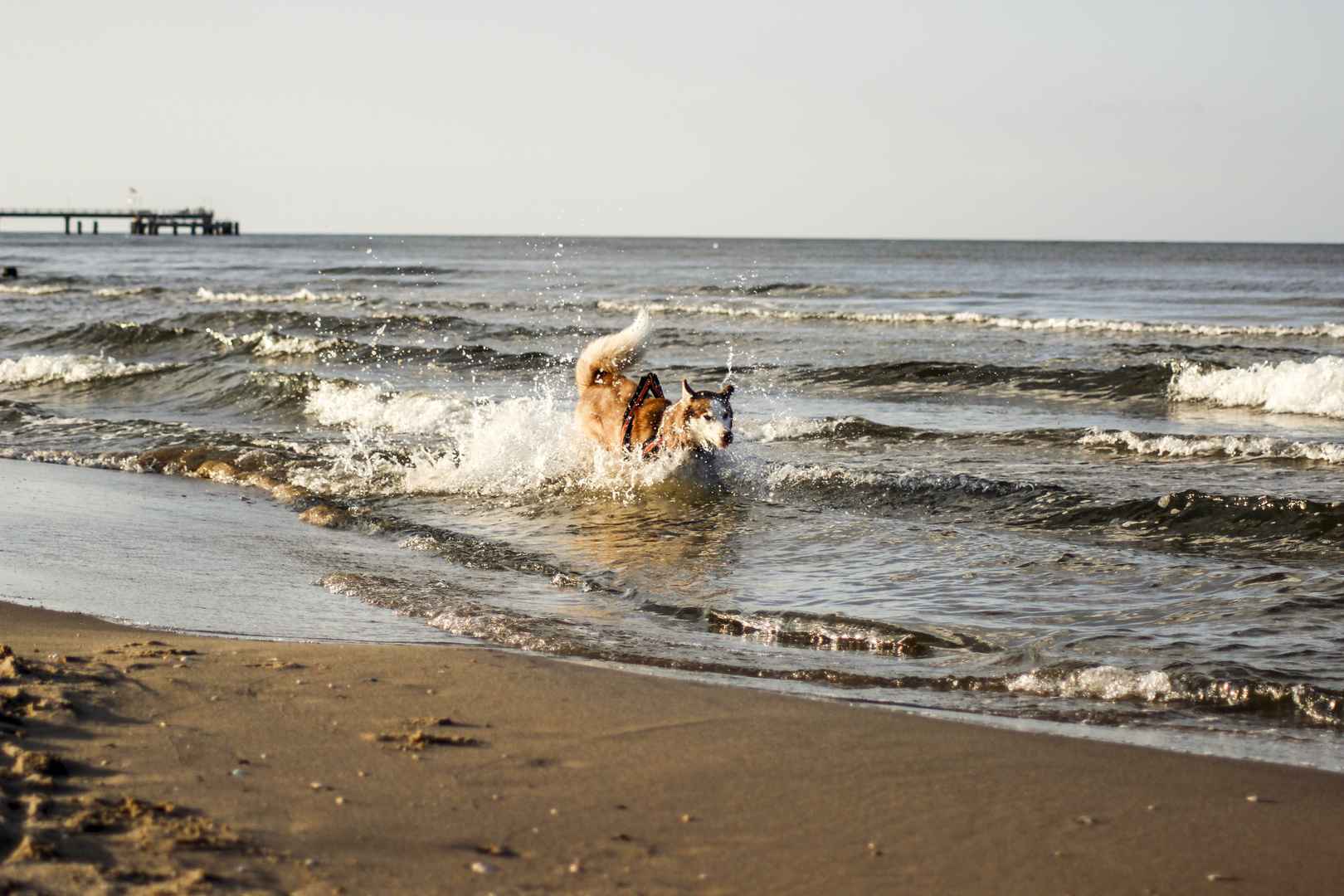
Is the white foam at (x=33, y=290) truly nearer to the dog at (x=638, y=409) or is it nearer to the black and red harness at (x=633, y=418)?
the dog at (x=638, y=409)

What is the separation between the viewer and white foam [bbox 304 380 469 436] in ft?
44.9

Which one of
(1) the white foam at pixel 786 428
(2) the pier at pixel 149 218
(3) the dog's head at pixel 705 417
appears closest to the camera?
(3) the dog's head at pixel 705 417

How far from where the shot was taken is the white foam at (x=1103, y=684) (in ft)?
15.4

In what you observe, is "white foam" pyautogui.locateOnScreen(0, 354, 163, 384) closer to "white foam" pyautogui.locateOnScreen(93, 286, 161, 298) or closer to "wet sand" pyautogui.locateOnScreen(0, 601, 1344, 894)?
"wet sand" pyautogui.locateOnScreen(0, 601, 1344, 894)

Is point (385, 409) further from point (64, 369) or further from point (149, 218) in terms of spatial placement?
point (149, 218)

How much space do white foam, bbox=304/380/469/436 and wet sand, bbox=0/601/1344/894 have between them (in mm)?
9390

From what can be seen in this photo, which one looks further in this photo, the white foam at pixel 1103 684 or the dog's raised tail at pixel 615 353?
the dog's raised tail at pixel 615 353

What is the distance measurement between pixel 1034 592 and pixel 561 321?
2289 cm

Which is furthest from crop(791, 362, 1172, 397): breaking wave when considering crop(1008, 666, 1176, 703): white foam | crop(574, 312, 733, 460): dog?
crop(1008, 666, 1176, 703): white foam

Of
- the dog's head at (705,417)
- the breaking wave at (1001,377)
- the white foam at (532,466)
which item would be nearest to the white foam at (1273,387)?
the breaking wave at (1001,377)

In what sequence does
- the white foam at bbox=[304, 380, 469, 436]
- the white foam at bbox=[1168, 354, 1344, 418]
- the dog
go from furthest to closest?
the white foam at bbox=[1168, 354, 1344, 418]
the white foam at bbox=[304, 380, 469, 436]
the dog

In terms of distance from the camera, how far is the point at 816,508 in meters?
9.12

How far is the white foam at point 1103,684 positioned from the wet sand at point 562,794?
0.75 m

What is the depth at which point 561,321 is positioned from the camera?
28312mm
